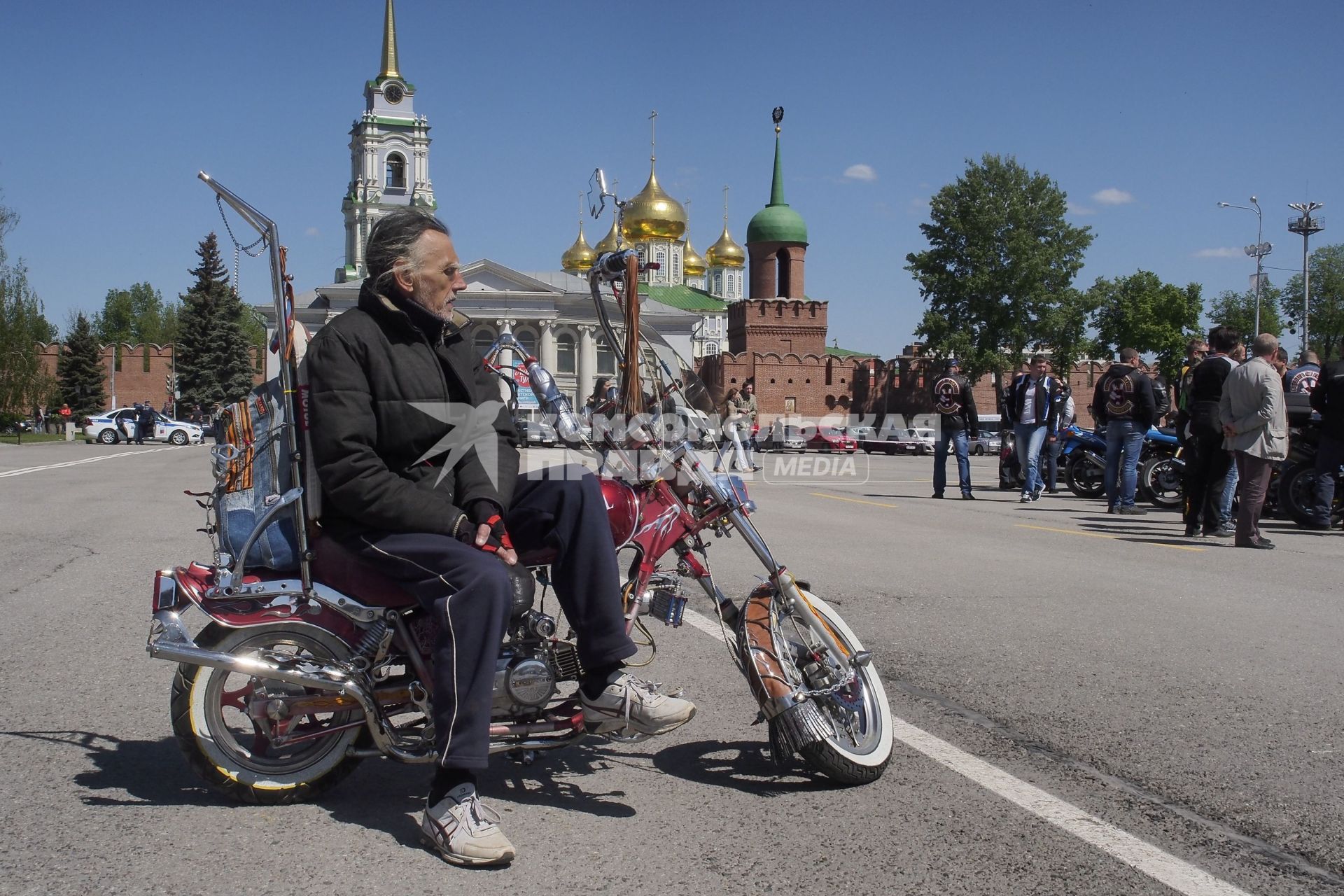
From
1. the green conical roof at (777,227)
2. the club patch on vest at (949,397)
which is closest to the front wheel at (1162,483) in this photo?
the club patch on vest at (949,397)

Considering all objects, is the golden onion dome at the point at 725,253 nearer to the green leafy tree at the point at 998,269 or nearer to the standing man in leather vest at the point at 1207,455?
the green leafy tree at the point at 998,269

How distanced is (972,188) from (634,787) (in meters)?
67.4

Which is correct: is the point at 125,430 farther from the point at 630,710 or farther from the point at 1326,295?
the point at 1326,295

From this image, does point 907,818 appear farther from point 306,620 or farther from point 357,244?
point 357,244

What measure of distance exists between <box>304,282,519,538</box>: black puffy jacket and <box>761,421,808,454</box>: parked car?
46.2 m

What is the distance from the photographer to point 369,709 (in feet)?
11.3

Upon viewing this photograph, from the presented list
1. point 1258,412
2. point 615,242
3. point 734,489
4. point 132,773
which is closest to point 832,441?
point 1258,412

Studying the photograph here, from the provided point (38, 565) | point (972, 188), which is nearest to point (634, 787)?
point (38, 565)

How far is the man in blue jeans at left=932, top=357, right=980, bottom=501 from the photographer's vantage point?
16.0 m

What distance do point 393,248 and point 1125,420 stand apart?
1200cm

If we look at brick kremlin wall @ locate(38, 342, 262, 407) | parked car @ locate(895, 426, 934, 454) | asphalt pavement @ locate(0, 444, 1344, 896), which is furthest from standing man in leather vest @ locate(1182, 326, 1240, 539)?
brick kremlin wall @ locate(38, 342, 262, 407)

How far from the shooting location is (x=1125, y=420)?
13797 mm

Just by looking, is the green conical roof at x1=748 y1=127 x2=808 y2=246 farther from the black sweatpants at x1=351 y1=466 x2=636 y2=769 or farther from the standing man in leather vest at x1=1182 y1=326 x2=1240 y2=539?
the black sweatpants at x1=351 y1=466 x2=636 y2=769

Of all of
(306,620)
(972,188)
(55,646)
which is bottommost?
(55,646)
